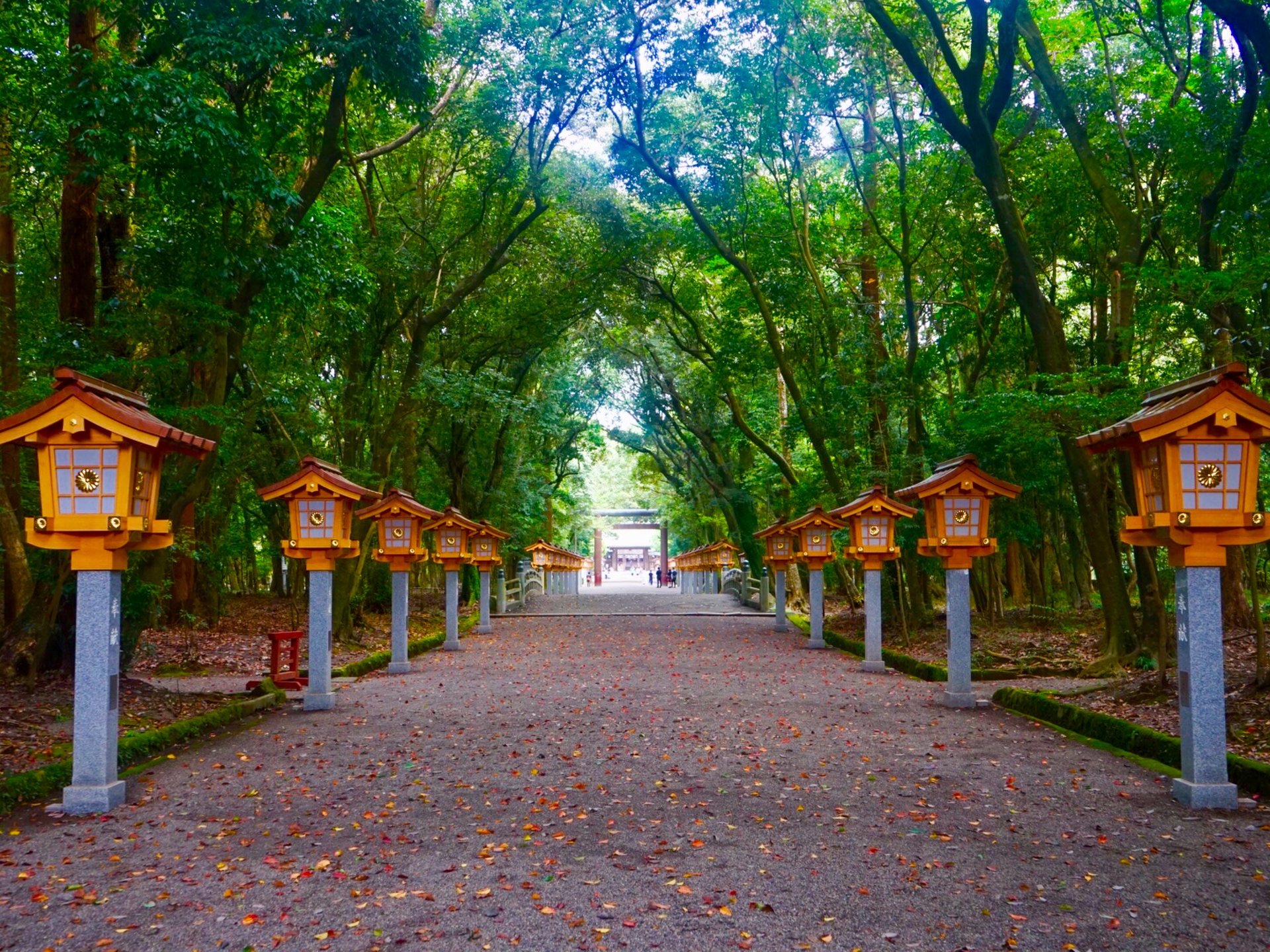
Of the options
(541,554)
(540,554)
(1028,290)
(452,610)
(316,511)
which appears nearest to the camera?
(316,511)

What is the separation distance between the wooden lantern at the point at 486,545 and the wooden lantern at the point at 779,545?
505 centimetres

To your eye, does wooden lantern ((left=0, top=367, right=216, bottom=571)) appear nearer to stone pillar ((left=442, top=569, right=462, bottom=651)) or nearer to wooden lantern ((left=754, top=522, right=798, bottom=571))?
stone pillar ((left=442, top=569, right=462, bottom=651))

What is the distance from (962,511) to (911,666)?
11.4 feet

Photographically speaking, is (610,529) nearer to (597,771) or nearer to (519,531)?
(519,531)

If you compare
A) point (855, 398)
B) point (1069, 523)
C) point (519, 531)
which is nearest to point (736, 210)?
point (855, 398)

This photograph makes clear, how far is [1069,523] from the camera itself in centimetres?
1489

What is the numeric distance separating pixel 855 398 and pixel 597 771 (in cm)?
975

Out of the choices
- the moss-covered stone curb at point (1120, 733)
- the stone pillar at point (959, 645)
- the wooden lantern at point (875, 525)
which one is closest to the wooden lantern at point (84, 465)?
the moss-covered stone curb at point (1120, 733)

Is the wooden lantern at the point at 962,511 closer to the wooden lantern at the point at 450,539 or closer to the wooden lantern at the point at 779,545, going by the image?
the wooden lantern at the point at 779,545

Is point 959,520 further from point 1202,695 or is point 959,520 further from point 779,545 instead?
point 779,545

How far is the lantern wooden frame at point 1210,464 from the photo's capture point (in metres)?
5.44

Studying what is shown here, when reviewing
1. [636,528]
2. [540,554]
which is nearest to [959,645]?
[540,554]

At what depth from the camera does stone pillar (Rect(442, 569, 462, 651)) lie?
15.2 m

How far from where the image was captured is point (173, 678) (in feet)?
35.7
